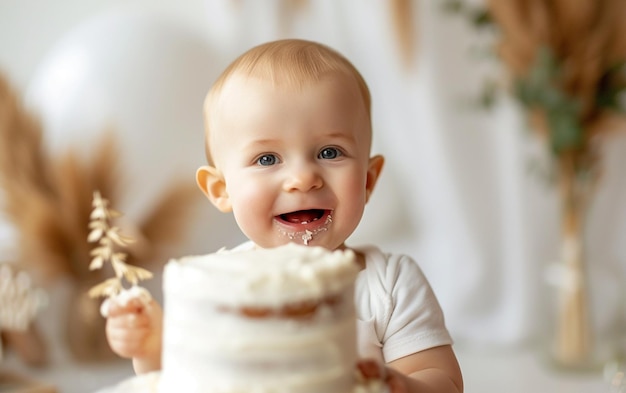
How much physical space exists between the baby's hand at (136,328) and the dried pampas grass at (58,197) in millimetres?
844

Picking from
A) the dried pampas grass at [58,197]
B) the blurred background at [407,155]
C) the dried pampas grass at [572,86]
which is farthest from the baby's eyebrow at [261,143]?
the dried pampas grass at [572,86]

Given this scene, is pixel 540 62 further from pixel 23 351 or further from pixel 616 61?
→ pixel 23 351

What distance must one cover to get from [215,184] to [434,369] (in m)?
0.26

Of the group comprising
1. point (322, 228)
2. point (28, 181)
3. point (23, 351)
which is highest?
point (28, 181)

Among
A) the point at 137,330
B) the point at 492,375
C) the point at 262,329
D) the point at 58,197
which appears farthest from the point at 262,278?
the point at 492,375

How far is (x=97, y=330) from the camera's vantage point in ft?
5.15

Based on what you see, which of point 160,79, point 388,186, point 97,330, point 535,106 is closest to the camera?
point 160,79

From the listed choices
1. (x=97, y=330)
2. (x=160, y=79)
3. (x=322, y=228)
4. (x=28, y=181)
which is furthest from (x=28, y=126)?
(x=322, y=228)

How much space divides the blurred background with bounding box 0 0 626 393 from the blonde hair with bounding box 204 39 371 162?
0.66m

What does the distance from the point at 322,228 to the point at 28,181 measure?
3.26ft

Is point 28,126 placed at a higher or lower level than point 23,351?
higher

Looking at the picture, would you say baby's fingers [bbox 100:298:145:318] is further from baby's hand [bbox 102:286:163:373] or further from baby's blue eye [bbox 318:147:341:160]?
baby's blue eye [bbox 318:147:341:160]

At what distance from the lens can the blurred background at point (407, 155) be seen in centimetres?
142

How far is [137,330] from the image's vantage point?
562 mm
